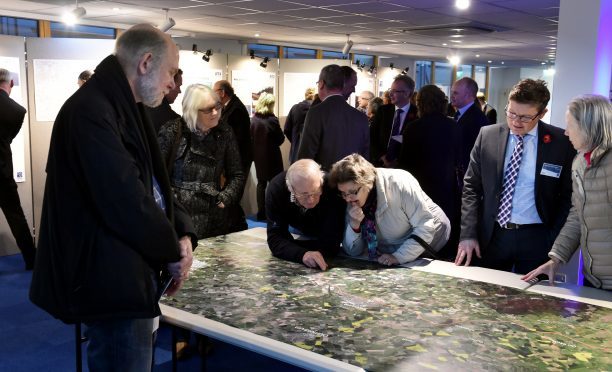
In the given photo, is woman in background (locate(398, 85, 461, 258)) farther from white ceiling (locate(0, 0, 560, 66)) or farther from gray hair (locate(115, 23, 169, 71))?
gray hair (locate(115, 23, 169, 71))

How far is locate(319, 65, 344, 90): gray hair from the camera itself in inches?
166

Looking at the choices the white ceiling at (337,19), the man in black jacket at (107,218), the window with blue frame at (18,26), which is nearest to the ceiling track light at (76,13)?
the white ceiling at (337,19)

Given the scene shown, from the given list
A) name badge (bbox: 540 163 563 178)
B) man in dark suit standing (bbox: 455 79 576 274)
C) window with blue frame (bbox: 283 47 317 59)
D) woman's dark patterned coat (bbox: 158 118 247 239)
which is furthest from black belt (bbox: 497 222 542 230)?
window with blue frame (bbox: 283 47 317 59)

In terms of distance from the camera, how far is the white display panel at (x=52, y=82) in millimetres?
5949

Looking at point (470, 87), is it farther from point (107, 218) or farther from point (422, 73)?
point (422, 73)

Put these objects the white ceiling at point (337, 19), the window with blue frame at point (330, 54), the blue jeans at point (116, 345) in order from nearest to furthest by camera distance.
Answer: the blue jeans at point (116, 345) < the white ceiling at point (337, 19) < the window with blue frame at point (330, 54)

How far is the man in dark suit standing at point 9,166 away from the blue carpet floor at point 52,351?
1056 millimetres

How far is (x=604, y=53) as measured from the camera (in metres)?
3.57

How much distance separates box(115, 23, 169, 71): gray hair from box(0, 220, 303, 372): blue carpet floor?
7.41ft

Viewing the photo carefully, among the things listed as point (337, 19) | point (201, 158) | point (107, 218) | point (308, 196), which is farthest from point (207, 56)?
point (107, 218)

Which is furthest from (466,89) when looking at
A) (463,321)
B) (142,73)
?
(142,73)

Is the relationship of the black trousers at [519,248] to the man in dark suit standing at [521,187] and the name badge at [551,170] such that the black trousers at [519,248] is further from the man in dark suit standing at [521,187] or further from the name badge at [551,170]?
the name badge at [551,170]

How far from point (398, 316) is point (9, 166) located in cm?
442

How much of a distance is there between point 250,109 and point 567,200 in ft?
19.9
